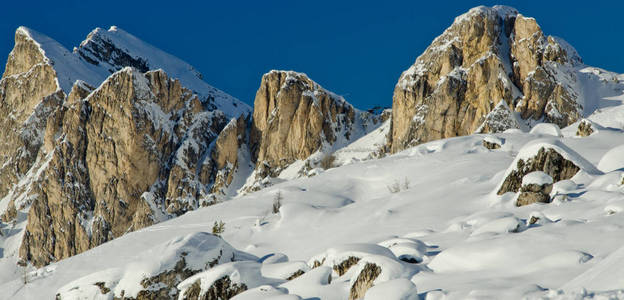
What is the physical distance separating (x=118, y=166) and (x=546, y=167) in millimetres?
95906

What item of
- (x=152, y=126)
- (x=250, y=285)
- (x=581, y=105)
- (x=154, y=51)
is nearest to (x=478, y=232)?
(x=250, y=285)

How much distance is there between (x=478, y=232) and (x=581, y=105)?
6430 centimetres

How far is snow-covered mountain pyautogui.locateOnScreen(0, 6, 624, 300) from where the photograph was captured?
1280 centimetres

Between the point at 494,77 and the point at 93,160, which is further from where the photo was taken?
the point at 93,160

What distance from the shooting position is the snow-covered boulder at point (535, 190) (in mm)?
19000

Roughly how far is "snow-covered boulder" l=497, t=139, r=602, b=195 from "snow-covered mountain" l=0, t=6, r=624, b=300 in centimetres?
7

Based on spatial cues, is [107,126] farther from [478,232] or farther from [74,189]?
[478,232]

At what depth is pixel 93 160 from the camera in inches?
4291

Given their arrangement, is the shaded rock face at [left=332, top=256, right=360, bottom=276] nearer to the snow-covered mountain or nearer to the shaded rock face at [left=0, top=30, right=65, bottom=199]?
the snow-covered mountain

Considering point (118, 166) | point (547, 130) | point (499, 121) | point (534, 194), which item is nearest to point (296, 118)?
point (118, 166)

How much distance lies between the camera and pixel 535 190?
19.2 m

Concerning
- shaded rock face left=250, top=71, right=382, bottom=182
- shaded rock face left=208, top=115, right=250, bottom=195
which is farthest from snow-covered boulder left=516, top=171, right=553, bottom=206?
shaded rock face left=208, top=115, right=250, bottom=195

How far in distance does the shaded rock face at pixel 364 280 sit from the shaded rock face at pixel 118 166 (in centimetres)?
9266

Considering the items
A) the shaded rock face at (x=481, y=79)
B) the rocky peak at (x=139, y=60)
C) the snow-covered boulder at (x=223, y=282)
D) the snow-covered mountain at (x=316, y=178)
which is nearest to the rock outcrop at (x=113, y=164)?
the snow-covered mountain at (x=316, y=178)
